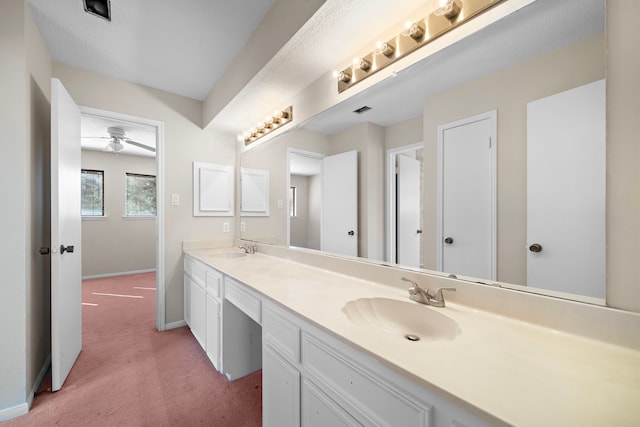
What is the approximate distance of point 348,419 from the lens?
0.76m

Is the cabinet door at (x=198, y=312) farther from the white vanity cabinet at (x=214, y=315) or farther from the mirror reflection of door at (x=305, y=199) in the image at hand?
the mirror reflection of door at (x=305, y=199)

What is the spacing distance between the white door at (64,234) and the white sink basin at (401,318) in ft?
6.32

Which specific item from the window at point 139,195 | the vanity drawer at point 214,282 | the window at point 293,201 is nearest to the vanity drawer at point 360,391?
the vanity drawer at point 214,282

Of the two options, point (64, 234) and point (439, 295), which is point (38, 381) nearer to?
point (64, 234)

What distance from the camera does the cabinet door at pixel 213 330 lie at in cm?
181

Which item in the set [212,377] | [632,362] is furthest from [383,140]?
[212,377]

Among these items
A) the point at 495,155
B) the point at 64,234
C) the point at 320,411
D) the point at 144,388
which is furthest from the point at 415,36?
the point at 144,388

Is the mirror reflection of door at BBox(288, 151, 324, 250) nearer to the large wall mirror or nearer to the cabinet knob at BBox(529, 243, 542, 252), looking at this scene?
the large wall mirror

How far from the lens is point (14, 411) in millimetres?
1477

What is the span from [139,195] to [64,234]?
4124mm

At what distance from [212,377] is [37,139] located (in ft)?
Result: 6.83

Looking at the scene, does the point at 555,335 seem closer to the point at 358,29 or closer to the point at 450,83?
the point at 450,83

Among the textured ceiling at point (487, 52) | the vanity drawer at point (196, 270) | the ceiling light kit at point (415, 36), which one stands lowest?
the vanity drawer at point (196, 270)

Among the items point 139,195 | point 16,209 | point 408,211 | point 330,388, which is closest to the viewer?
point 330,388
